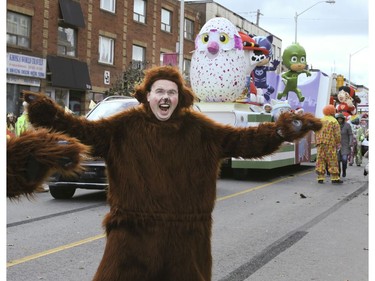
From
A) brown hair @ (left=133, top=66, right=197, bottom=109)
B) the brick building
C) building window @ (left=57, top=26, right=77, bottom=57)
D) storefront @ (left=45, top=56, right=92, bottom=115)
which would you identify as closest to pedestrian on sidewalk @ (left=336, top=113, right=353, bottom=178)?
the brick building

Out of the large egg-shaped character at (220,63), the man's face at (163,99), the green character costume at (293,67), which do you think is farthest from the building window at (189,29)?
the man's face at (163,99)

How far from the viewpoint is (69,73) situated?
2427 cm

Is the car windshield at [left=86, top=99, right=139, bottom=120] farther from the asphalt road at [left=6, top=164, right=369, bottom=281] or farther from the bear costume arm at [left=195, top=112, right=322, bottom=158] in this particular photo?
the bear costume arm at [left=195, top=112, right=322, bottom=158]

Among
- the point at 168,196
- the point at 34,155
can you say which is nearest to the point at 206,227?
the point at 168,196

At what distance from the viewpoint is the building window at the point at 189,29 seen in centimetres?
3671

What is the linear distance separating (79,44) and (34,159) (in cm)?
2439

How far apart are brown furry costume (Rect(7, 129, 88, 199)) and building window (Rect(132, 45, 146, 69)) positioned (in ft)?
89.4

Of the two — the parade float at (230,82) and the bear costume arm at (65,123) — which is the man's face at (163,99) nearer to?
the bear costume arm at (65,123)

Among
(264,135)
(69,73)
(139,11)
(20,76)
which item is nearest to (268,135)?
(264,135)

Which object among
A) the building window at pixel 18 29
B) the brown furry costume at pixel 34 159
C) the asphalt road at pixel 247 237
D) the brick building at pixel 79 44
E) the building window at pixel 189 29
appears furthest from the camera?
the building window at pixel 189 29

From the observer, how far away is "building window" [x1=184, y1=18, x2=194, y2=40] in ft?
120

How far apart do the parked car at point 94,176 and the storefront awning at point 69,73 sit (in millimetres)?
12920

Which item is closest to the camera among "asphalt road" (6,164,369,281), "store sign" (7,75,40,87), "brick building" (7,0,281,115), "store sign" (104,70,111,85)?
"asphalt road" (6,164,369,281)

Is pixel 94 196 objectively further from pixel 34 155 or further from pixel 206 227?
pixel 34 155
